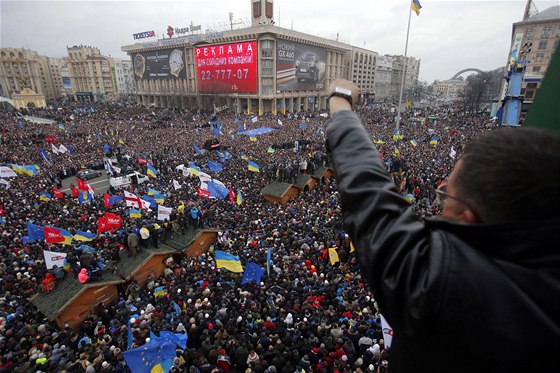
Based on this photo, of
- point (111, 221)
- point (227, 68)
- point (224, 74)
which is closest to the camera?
point (111, 221)

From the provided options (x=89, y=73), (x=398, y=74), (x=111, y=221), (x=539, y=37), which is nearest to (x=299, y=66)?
(x=539, y=37)

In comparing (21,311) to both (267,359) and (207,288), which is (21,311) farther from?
(267,359)

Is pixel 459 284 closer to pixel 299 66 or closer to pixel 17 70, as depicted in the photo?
pixel 299 66

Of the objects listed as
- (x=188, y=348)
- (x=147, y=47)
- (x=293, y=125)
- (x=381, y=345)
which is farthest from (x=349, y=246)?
(x=147, y=47)

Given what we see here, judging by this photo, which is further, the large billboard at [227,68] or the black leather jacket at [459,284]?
the large billboard at [227,68]

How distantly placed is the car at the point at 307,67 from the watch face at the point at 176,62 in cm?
3002

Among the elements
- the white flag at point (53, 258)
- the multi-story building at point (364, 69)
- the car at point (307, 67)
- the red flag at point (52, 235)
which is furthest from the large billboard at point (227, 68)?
the white flag at point (53, 258)

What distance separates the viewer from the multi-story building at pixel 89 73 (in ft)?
358

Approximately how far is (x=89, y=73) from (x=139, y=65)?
40.2m

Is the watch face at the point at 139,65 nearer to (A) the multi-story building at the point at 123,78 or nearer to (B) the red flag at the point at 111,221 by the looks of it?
(A) the multi-story building at the point at 123,78

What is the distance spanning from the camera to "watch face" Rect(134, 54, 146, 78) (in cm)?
8325

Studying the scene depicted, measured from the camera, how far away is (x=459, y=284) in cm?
85

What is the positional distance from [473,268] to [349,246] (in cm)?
1217

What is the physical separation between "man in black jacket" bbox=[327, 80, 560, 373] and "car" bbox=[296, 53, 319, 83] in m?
72.0
